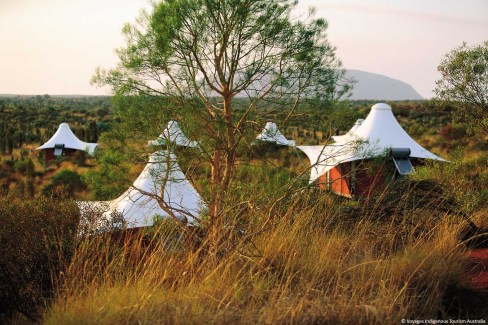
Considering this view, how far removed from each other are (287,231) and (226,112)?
139 cm

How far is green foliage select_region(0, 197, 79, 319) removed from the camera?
3.95 metres

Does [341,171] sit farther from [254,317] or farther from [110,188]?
[254,317]

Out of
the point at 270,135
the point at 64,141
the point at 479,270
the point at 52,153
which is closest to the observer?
the point at 479,270

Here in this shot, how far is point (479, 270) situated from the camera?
183 inches

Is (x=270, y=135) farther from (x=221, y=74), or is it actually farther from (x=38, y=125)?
(x=38, y=125)

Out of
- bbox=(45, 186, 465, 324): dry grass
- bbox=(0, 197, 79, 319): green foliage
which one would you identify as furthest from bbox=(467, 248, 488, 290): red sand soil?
bbox=(0, 197, 79, 319): green foliage

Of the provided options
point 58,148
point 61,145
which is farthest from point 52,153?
point 61,145

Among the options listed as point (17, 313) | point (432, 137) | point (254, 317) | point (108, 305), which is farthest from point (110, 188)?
point (432, 137)

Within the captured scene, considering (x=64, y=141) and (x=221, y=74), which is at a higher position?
(x=221, y=74)

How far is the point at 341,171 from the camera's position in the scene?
52.5 ft

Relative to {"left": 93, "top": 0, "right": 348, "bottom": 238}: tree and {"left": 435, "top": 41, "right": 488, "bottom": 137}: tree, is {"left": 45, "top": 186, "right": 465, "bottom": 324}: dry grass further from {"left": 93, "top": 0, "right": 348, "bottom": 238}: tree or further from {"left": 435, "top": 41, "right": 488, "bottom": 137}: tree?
{"left": 435, "top": 41, "right": 488, "bottom": 137}: tree

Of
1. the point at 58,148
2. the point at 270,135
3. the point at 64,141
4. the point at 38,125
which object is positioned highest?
the point at 270,135

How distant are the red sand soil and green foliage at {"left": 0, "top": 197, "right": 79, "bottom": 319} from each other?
3.00m

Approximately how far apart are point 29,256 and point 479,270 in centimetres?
364
